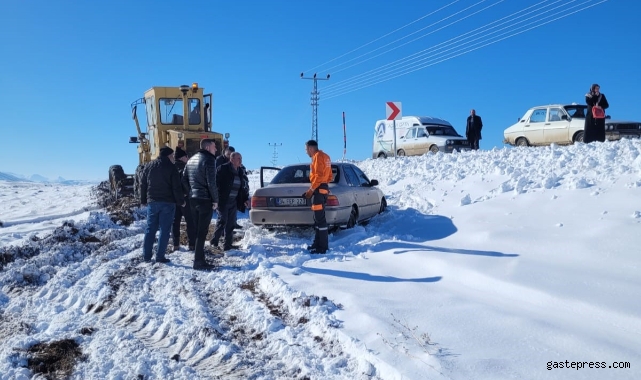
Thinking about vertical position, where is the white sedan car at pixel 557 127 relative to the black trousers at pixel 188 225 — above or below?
above

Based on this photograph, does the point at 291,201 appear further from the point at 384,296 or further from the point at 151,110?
the point at 151,110

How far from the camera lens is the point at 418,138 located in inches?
834

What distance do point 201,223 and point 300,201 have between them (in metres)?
2.20

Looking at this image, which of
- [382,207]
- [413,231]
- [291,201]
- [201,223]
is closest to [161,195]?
[201,223]

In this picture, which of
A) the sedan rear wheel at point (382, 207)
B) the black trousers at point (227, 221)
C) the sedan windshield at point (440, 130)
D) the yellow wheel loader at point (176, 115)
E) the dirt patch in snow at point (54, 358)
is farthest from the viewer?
the sedan windshield at point (440, 130)

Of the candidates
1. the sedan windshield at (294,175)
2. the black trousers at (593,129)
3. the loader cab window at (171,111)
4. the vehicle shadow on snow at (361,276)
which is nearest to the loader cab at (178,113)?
the loader cab window at (171,111)

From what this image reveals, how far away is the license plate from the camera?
28.9ft

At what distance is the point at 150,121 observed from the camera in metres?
16.1

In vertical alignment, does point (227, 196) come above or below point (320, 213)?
above

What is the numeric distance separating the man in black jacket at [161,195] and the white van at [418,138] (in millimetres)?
14104

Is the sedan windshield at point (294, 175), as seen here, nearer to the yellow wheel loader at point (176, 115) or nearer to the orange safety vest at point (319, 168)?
the orange safety vest at point (319, 168)

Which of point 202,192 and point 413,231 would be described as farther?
point 413,231

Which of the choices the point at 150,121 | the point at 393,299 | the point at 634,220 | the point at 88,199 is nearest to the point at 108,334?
the point at 393,299

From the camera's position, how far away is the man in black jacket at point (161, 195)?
7.53 m
